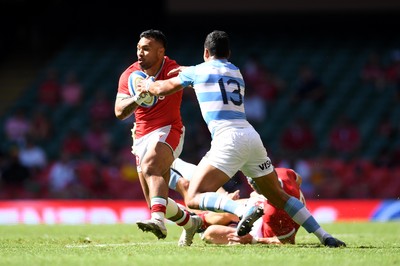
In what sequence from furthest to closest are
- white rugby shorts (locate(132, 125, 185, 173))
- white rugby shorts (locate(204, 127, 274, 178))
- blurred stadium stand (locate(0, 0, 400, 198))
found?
blurred stadium stand (locate(0, 0, 400, 198)) < white rugby shorts (locate(132, 125, 185, 173)) < white rugby shorts (locate(204, 127, 274, 178))

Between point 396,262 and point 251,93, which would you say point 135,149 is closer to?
point 396,262

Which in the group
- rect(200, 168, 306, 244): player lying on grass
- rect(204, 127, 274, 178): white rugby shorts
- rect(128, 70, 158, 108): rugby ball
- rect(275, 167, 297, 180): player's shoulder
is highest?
rect(128, 70, 158, 108): rugby ball

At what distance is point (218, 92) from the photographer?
898 centimetres

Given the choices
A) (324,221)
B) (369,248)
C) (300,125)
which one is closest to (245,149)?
(369,248)

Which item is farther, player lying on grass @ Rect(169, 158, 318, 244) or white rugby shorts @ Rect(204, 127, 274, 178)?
player lying on grass @ Rect(169, 158, 318, 244)

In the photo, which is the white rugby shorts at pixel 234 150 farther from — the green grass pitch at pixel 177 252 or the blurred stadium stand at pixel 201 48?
the blurred stadium stand at pixel 201 48

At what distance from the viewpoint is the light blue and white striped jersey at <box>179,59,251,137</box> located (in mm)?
8984

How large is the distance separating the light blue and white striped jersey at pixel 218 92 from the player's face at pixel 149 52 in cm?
124

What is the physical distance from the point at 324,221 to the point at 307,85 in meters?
5.64

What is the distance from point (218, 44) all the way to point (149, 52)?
1.34 metres

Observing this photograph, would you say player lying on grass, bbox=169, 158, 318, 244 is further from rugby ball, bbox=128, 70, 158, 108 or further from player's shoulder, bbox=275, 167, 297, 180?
rugby ball, bbox=128, 70, 158, 108

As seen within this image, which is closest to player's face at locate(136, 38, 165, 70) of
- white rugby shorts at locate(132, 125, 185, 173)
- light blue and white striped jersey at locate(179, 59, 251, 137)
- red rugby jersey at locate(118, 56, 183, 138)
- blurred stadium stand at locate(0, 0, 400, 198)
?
red rugby jersey at locate(118, 56, 183, 138)

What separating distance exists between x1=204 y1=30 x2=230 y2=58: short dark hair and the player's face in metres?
1.25

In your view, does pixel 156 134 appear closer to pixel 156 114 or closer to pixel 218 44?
pixel 156 114
